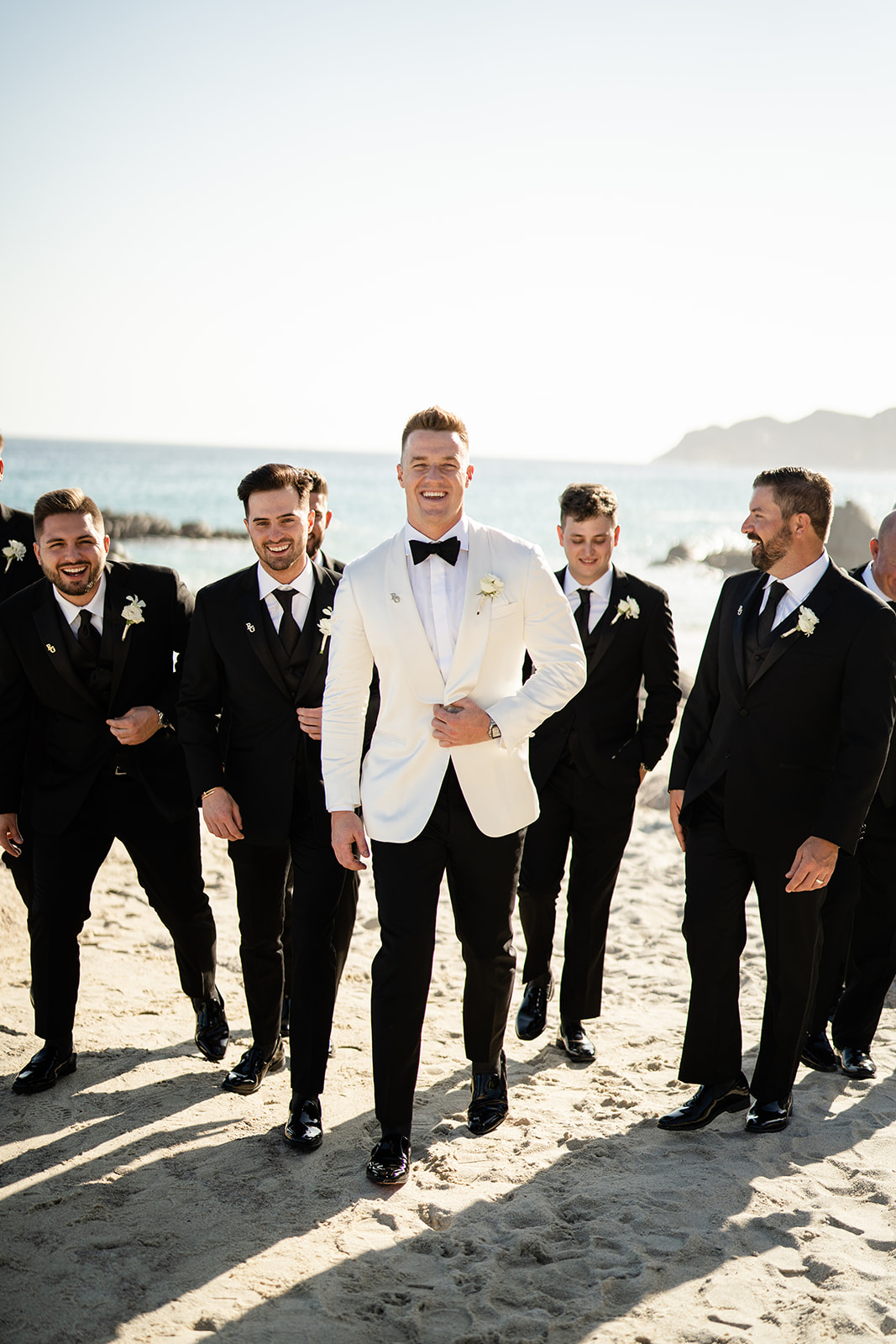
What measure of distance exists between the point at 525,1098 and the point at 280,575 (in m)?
2.29

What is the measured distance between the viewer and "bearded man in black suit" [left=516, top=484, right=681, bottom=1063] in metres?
4.71

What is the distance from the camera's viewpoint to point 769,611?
3.91 m

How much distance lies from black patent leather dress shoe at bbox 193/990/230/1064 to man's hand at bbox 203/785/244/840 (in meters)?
0.95

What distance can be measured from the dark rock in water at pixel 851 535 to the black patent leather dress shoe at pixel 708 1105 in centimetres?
1973

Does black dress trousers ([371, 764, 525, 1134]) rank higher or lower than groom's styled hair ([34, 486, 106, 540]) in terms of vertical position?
lower

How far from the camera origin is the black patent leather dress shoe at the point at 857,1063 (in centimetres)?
445

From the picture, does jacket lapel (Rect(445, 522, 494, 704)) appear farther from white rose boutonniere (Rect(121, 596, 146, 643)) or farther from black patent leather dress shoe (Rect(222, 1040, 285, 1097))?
black patent leather dress shoe (Rect(222, 1040, 285, 1097))

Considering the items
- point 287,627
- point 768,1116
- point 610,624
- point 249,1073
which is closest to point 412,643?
point 287,627

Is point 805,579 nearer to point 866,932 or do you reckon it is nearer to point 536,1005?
point 866,932

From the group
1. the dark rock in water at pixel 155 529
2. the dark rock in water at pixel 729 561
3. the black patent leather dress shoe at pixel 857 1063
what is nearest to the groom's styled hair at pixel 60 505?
the black patent leather dress shoe at pixel 857 1063

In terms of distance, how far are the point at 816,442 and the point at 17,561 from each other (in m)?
169

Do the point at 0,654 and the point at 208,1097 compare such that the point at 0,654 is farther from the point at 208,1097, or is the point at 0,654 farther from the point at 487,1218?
the point at 487,1218

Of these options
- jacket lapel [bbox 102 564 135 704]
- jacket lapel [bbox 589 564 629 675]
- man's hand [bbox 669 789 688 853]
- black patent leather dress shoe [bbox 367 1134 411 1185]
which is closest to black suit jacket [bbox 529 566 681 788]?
jacket lapel [bbox 589 564 629 675]

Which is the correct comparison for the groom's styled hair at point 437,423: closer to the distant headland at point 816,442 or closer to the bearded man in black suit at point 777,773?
the bearded man in black suit at point 777,773
